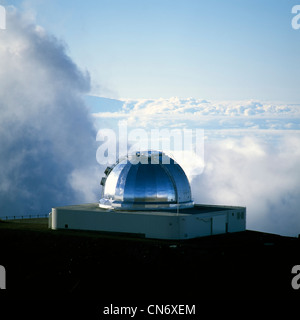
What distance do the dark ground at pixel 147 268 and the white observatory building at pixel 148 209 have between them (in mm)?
1394

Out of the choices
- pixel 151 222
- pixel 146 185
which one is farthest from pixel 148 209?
pixel 151 222

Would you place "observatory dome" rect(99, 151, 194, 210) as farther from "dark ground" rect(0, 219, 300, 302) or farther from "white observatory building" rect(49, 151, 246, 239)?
"dark ground" rect(0, 219, 300, 302)

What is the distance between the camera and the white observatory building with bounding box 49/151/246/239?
5500 centimetres

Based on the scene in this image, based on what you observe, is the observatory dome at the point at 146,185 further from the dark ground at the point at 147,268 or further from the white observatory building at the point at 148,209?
the dark ground at the point at 147,268

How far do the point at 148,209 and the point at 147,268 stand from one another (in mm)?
7748

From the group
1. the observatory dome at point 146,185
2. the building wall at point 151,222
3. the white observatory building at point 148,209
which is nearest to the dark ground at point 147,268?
the building wall at point 151,222

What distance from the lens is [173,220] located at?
54.3 meters

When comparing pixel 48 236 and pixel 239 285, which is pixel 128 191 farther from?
pixel 239 285

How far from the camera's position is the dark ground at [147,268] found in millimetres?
47972

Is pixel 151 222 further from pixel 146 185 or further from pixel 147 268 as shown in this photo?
pixel 147 268

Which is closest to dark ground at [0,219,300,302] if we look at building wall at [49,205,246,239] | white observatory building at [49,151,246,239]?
building wall at [49,205,246,239]

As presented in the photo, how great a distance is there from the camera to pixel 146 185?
5722 centimetres

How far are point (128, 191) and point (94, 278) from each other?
943 centimetres
